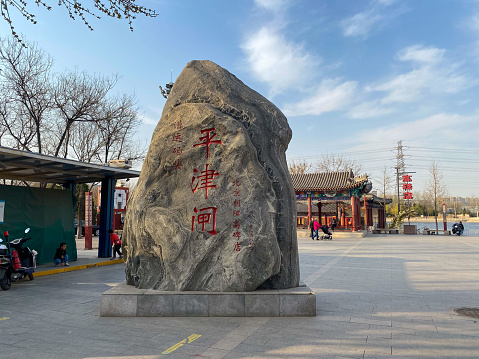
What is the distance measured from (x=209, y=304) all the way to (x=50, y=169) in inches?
257

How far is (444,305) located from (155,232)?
14.9 ft

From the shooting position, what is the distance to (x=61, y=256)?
9359 millimetres

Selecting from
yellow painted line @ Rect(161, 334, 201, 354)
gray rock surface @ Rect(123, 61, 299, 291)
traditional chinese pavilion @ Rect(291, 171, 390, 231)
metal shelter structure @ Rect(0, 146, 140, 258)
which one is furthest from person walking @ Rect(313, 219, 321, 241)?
yellow painted line @ Rect(161, 334, 201, 354)

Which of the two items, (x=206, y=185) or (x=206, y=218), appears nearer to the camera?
(x=206, y=218)

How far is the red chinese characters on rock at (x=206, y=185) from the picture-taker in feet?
16.3

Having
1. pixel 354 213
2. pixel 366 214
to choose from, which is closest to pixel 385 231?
pixel 366 214

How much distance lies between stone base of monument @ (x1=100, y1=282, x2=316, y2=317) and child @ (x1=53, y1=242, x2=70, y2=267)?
5.41m

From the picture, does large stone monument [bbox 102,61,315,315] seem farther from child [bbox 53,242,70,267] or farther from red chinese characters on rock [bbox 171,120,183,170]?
child [bbox 53,242,70,267]

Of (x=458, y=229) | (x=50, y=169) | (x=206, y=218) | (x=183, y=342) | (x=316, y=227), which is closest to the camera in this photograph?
(x=183, y=342)

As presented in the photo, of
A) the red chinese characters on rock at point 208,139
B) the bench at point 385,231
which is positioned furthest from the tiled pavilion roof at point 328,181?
the red chinese characters on rock at point 208,139

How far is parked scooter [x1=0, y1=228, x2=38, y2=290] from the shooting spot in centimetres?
659

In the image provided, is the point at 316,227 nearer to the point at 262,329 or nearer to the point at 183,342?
the point at 262,329

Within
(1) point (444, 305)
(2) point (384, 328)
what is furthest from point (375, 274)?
(2) point (384, 328)

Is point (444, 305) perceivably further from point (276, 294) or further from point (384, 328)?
point (276, 294)
